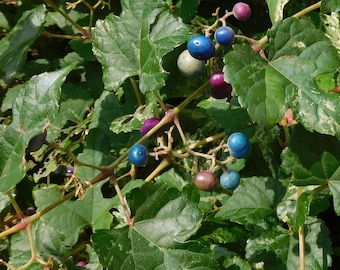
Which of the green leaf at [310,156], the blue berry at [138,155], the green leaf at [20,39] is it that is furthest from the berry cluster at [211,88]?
the green leaf at [20,39]

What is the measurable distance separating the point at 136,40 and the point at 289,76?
0.37 metres

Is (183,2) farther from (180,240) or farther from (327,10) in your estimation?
(180,240)

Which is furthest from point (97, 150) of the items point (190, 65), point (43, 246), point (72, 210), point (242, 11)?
point (242, 11)

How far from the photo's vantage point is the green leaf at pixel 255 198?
1.41 m

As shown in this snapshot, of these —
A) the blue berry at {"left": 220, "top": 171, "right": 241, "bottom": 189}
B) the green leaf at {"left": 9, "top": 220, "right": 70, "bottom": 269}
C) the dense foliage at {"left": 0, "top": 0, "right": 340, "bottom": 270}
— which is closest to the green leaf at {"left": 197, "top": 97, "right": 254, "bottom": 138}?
the dense foliage at {"left": 0, "top": 0, "right": 340, "bottom": 270}

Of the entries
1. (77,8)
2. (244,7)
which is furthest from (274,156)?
(77,8)

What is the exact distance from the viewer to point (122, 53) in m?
1.42

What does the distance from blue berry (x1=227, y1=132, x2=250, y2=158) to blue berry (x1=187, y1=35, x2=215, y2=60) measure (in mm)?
173

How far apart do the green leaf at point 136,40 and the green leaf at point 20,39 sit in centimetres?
28

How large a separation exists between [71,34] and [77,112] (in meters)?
0.24

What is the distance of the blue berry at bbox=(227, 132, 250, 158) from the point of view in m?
1.31

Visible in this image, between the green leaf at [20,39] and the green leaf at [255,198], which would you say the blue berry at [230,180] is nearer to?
the green leaf at [255,198]

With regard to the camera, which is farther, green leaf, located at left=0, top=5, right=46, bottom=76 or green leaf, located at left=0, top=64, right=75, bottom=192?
green leaf, located at left=0, top=5, right=46, bottom=76

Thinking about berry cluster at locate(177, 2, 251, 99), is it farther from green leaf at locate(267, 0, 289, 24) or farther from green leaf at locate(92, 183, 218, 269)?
green leaf at locate(92, 183, 218, 269)
